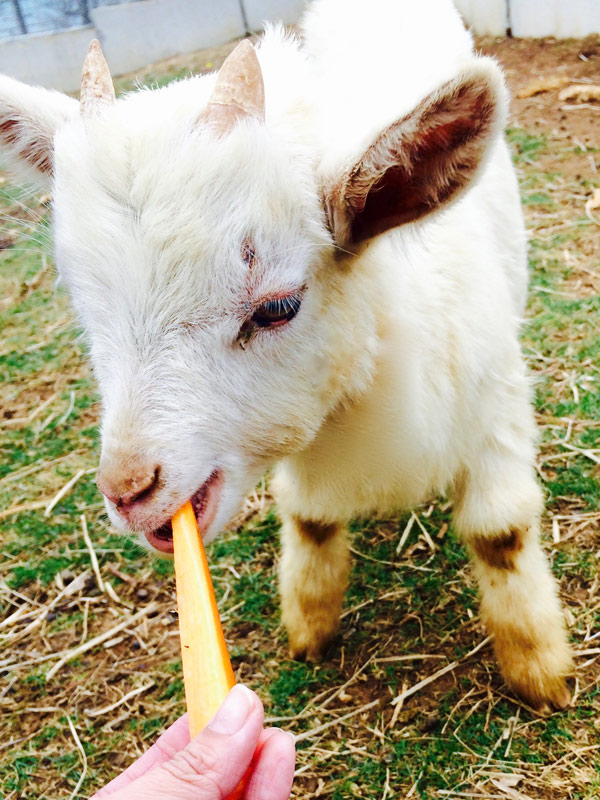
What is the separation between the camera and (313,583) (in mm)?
2957

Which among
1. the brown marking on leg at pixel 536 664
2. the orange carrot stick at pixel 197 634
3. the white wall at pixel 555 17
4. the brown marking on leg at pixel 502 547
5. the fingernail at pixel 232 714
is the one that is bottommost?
the brown marking on leg at pixel 536 664

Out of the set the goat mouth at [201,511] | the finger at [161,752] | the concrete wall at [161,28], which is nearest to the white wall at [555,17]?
the concrete wall at [161,28]

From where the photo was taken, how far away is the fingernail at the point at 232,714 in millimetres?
1370

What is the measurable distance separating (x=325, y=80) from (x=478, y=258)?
846 mm

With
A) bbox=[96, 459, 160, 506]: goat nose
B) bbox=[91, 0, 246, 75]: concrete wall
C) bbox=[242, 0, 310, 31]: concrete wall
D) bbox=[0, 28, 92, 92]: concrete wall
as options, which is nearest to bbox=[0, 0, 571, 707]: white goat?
→ bbox=[96, 459, 160, 506]: goat nose

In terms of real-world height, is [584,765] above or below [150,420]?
below

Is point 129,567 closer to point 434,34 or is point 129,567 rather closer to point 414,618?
point 414,618

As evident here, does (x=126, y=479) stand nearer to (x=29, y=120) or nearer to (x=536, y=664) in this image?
(x=29, y=120)

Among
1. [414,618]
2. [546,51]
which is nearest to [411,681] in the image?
[414,618]

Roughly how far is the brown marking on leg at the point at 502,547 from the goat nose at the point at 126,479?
4.45 feet

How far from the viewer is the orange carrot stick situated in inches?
58.7

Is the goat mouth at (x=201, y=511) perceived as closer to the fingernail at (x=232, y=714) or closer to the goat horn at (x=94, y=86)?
the fingernail at (x=232, y=714)

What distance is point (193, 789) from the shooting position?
1.31 meters

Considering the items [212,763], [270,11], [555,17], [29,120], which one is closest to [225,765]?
[212,763]
